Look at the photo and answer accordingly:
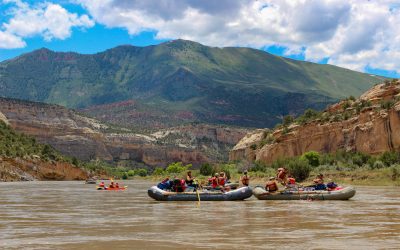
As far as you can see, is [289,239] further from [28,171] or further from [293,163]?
[28,171]

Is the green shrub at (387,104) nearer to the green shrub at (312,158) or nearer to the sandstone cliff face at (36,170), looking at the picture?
the green shrub at (312,158)

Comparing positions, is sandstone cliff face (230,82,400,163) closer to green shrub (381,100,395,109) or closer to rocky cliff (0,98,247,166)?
green shrub (381,100,395,109)

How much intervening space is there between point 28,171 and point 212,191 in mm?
66012

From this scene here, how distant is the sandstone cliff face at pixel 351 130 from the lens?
210 ft

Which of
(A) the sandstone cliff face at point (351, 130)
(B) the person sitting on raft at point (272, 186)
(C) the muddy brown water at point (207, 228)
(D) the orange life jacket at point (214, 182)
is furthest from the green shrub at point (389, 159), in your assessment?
(C) the muddy brown water at point (207, 228)

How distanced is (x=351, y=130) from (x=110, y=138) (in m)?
116

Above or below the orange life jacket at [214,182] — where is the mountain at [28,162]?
above

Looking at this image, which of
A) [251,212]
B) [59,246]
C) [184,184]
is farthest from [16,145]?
[59,246]

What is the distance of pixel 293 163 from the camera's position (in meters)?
58.8

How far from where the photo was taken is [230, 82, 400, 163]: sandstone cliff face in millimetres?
63906

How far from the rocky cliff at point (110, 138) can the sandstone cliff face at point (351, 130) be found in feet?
276

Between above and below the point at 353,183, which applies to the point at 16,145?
above

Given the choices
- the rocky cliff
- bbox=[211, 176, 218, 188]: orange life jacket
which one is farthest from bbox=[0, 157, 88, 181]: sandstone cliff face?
bbox=[211, 176, 218, 188]: orange life jacket

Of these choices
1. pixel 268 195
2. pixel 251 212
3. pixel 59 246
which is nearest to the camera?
pixel 59 246
